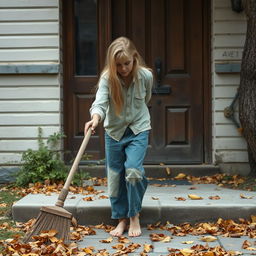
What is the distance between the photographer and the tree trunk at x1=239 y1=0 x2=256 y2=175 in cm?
653

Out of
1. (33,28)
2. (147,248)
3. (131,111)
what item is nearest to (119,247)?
(147,248)

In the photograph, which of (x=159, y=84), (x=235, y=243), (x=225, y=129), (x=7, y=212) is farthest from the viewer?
(x=159, y=84)

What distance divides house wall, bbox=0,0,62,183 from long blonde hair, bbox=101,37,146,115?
2768mm

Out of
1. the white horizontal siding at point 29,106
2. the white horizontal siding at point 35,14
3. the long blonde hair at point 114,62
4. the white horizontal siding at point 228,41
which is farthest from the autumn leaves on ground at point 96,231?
the white horizontal siding at point 35,14

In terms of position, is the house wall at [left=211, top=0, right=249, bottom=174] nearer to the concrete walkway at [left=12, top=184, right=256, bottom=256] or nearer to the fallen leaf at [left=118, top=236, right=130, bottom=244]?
the concrete walkway at [left=12, top=184, right=256, bottom=256]

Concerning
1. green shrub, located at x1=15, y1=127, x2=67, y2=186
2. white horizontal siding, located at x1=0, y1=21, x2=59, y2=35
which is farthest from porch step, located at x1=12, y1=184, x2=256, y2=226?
white horizontal siding, located at x1=0, y1=21, x2=59, y2=35

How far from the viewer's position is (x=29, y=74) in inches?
298

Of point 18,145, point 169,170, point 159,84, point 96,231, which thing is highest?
point 159,84

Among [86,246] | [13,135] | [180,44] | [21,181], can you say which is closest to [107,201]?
[86,246]

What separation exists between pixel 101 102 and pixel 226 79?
3.12 meters

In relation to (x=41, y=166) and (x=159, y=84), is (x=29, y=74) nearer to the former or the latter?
(x=41, y=166)

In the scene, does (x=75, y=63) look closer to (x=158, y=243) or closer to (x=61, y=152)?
(x=61, y=152)

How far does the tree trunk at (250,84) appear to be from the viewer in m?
6.53

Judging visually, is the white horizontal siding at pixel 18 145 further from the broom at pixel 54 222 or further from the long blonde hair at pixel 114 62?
the broom at pixel 54 222
